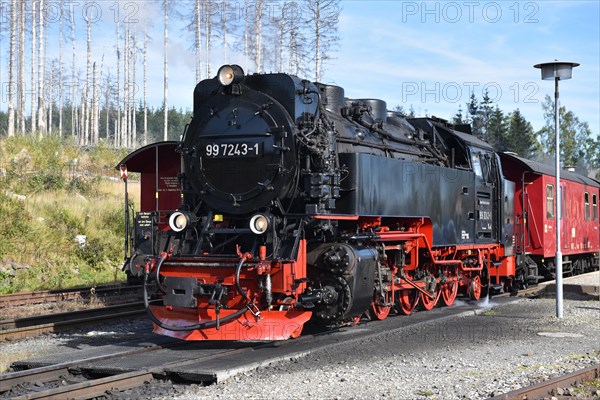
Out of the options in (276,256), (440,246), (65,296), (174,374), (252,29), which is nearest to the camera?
(174,374)

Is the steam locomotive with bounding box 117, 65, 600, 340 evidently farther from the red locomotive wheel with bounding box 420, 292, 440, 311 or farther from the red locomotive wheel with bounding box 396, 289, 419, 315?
the red locomotive wheel with bounding box 420, 292, 440, 311

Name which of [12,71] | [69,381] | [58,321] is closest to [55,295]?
[58,321]

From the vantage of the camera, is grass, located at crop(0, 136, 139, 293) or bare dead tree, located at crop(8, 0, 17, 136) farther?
bare dead tree, located at crop(8, 0, 17, 136)

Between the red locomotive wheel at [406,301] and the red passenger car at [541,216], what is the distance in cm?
474

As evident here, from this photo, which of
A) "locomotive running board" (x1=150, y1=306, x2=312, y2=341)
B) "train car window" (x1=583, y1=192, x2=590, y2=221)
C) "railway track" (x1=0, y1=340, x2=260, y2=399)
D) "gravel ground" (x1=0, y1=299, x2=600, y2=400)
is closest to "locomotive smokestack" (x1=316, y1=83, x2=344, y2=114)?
"locomotive running board" (x1=150, y1=306, x2=312, y2=341)

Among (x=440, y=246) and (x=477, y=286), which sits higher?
(x=440, y=246)

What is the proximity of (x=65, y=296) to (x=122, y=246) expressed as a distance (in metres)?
6.25

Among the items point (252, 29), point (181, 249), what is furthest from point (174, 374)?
point (252, 29)

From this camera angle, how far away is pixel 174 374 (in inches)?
280

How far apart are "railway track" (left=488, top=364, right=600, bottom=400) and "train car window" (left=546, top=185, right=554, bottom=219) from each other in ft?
33.4

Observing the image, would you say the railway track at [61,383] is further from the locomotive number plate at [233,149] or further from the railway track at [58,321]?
the locomotive number plate at [233,149]

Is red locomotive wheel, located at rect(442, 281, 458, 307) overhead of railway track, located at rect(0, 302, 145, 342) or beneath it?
overhead

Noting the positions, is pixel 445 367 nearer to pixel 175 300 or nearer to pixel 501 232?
pixel 175 300

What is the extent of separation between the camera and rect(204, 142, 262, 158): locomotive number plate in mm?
9000
